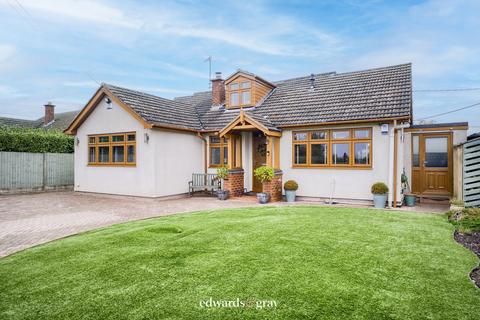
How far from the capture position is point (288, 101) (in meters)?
14.6

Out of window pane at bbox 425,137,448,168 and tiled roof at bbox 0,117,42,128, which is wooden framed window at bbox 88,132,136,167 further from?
tiled roof at bbox 0,117,42,128

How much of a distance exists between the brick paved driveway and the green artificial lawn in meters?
0.99

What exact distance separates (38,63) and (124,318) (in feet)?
66.3

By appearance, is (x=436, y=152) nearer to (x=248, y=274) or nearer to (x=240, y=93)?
(x=240, y=93)

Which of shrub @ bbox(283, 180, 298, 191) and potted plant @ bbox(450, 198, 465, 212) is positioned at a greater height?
shrub @ bbox(283, 180, 298, 191)

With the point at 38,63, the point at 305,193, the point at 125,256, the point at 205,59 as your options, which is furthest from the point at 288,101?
the point at 38,63

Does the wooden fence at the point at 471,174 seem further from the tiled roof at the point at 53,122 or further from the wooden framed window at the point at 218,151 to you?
the tiled roof at the point at 53,122

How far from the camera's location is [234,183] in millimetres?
13633

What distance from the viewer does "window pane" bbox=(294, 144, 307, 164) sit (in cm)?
1261

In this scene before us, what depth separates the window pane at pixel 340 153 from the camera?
1168cm

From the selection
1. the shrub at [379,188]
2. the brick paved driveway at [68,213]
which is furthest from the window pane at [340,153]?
the brick paved driveway at [68,213]

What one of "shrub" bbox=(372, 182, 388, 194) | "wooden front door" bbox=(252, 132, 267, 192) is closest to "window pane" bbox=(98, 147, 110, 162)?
"wooden front door" bbox=(252, 132, 267, 192)

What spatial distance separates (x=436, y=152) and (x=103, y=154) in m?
15.0

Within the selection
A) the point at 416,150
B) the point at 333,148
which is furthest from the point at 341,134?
the point at 416,150
